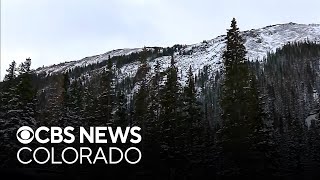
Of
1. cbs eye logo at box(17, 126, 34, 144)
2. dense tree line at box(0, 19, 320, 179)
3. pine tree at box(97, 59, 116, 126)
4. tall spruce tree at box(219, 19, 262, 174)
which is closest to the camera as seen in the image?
tall spruce tree at box(219, 19, 262, 174)

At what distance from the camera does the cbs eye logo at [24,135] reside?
109ft

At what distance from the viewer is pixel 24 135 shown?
3491 cm

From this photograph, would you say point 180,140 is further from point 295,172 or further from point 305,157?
point 305,157

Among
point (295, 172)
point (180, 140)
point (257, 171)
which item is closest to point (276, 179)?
point (257, 171)

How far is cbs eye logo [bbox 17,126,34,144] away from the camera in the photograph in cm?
3336

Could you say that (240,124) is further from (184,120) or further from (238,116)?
(184,120)

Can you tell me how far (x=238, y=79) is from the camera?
1218 inches

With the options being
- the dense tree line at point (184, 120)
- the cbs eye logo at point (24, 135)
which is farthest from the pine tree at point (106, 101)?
the cbs eye logo at point (24, 135)

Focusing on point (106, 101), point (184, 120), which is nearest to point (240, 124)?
point (184, 120)

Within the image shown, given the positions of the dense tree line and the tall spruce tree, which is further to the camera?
the dense tree line

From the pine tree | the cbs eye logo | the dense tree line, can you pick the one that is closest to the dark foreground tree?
the dense tree line

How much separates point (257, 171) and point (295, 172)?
162 ft

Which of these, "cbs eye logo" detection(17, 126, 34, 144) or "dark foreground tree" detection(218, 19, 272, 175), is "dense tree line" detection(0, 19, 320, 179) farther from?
"cbs eye logo" detection(17, 126, 34, 144)

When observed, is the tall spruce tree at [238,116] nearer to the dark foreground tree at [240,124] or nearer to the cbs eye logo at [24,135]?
the dark foreground tree at [240,124]
